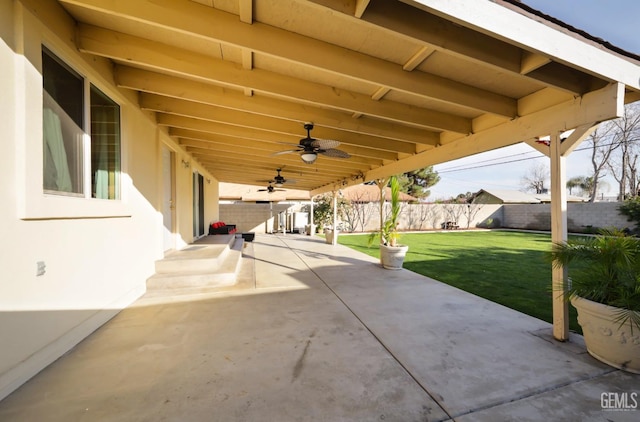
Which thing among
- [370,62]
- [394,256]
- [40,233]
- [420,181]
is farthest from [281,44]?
[420,181]

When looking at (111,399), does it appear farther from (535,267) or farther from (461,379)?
(535,267)

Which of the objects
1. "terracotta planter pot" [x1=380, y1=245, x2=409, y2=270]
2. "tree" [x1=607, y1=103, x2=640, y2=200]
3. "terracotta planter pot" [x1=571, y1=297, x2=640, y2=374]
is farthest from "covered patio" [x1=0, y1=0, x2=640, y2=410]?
"tree" [x1=607, y1=103, x2=640, y2=200]

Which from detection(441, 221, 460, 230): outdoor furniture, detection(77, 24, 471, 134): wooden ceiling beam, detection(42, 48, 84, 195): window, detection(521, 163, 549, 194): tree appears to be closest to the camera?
detection(42, 48, 84, 195): window

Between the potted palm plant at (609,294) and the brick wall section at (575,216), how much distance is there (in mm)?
14891

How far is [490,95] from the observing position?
3.48 metres

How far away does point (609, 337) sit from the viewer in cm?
254

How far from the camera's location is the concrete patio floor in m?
1.99

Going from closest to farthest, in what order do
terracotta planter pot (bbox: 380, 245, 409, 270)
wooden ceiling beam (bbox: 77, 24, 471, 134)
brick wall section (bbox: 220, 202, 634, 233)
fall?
→ 1. wooden ceiling beam (bbox: 77, 24, 471, 134)
2. terracotta planter pot (bbox: 380, 245, 409, 270)
3. brick wall section (bbox: 220, 202, 634, 233)

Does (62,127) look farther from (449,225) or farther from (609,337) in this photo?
(449,225)

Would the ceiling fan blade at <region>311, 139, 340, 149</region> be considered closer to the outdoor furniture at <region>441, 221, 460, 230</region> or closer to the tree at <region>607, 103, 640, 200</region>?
the outdoor furniture at <region>441, 221, 460, 230</region>

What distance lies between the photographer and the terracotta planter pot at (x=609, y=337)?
8.04ft

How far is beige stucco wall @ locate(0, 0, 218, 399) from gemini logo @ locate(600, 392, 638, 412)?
189 inches

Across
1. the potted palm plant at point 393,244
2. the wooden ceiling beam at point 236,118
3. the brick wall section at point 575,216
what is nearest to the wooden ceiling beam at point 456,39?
the wooden ceiling beam at point 236,118

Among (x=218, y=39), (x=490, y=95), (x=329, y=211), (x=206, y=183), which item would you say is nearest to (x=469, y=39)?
(x=490, y=95)
